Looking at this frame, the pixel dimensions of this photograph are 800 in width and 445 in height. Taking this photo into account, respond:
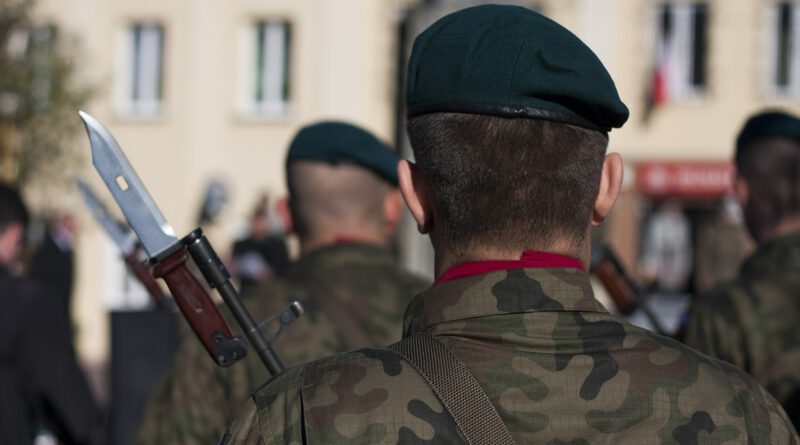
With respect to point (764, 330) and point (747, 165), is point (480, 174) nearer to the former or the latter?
point (764, 330)

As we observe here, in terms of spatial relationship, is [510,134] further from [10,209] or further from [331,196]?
[10,209]

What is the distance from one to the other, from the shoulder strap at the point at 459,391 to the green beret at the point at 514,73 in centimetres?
Answer: 35

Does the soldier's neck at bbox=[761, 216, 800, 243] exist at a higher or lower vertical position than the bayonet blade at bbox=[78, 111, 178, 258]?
lower

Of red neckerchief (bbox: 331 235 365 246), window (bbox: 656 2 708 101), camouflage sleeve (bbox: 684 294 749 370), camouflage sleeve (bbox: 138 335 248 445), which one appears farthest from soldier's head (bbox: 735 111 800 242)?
window (bbox: 656 2 708 101)

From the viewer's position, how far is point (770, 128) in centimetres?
484

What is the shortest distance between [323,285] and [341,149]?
→ 458mm

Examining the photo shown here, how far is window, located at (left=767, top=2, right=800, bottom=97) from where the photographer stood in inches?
985

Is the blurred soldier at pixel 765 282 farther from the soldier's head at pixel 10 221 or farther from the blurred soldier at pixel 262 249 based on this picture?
the blurred soldier at pixel 262 249

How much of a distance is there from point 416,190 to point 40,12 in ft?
83.6

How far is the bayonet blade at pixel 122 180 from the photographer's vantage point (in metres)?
2.83

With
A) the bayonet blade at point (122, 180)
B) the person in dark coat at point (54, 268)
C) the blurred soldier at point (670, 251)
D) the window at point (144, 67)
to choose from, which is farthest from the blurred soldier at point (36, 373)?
the window at point (144, 67)

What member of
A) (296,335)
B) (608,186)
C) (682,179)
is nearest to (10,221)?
(296,335)

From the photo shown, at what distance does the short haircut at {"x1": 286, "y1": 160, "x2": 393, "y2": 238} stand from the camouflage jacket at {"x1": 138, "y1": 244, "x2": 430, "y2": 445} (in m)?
0.11

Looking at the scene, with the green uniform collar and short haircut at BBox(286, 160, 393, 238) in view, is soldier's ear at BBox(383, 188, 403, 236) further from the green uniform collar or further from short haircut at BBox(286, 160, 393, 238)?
the green uniform collar
